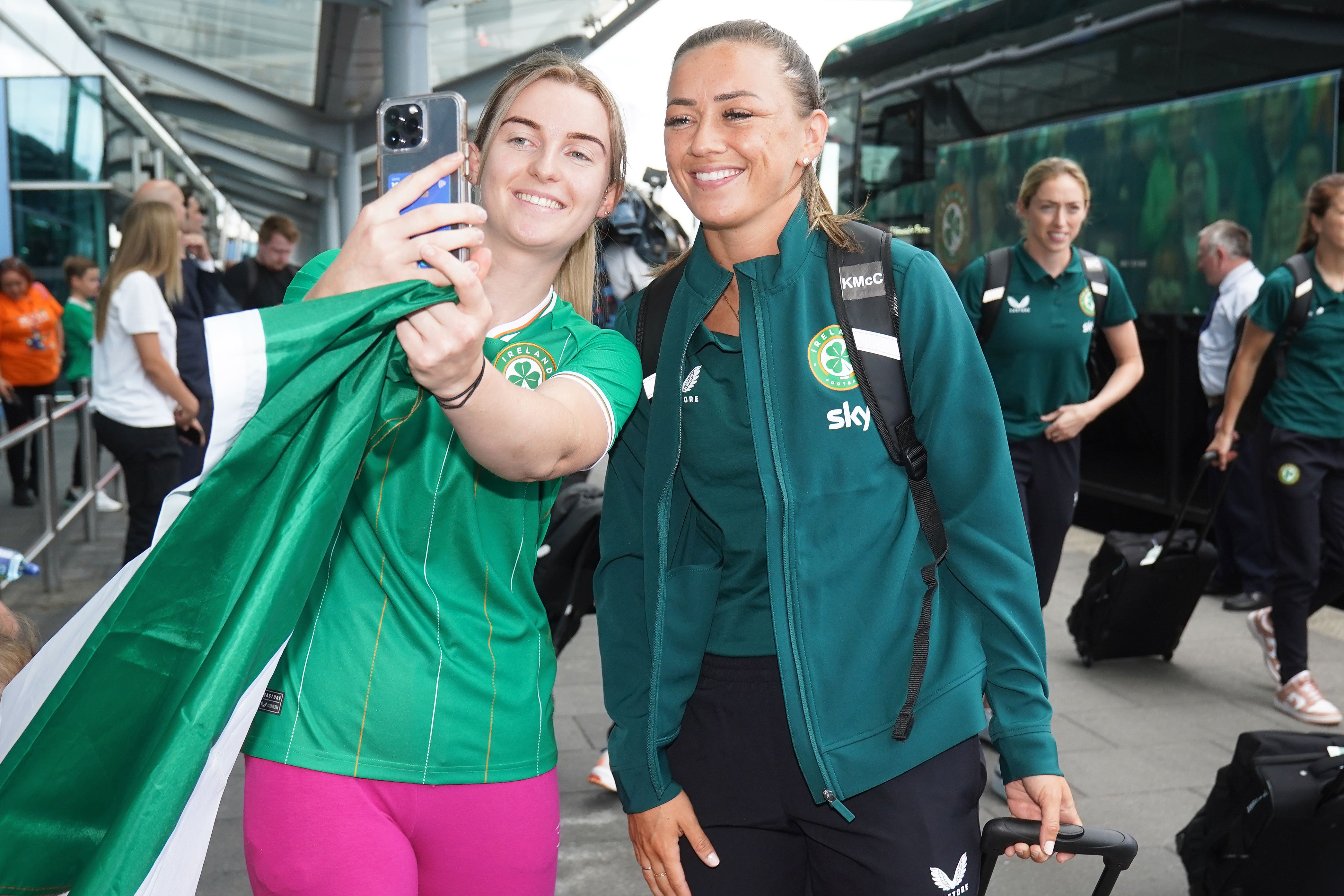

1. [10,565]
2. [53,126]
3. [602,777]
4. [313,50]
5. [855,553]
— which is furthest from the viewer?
[53,126]

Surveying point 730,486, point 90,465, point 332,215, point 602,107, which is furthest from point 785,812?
point 332,215

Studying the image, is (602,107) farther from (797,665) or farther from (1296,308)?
(1296,308)

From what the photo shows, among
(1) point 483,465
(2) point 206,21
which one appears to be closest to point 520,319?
(1) point 483,465

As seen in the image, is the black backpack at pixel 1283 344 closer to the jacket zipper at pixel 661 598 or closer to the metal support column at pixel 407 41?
the jacket zipper at pixel 661 598

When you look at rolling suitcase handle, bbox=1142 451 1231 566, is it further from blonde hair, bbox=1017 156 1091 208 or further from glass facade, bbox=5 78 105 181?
glass facade, bbox=5 78 105 181

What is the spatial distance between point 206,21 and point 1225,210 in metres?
11.9

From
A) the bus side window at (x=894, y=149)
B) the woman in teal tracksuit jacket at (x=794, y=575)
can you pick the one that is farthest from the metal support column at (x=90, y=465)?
the woman in teal tracksuit jacket at (x=794, y=575)

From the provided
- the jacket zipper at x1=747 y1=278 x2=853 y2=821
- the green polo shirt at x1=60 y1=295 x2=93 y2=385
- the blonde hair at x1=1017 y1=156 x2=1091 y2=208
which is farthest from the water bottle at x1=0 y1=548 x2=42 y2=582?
the green polo shirt at x1=60 y1=295 x2=93 y2=385

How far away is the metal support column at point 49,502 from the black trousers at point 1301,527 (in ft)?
21.8

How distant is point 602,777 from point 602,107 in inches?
115

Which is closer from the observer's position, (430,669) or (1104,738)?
(430,669)

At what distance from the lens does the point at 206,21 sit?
15.2 meters

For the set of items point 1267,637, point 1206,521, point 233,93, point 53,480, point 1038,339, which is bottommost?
point 1267,637

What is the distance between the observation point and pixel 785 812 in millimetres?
2021
